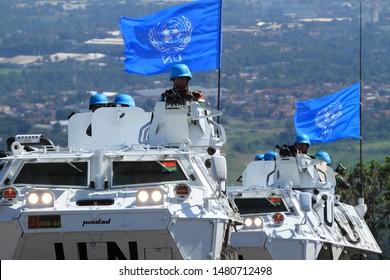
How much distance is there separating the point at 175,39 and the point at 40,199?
1567 centimetres

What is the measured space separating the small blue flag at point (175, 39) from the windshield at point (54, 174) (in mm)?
12873

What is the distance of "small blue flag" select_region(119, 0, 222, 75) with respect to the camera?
139ft

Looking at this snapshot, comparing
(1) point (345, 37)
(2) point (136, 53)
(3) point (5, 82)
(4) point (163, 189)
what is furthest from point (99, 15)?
(4) point (163, 189)

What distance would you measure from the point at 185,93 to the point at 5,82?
107895 mm

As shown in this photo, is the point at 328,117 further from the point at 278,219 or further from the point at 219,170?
the point at 219,170

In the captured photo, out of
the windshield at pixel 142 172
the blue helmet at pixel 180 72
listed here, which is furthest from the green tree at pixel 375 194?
the windshield at pixel 142 172

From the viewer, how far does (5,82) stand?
142125 millimetres

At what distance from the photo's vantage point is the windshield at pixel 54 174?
2881cm

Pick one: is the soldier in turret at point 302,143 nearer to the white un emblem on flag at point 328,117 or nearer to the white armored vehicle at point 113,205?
the white un emblem on flag at point 328,117

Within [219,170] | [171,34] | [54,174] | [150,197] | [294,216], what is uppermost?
[171,34]

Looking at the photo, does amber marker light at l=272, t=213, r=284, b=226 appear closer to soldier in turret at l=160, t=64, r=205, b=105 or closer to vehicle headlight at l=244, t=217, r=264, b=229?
vehicle headlight at l=244, t=217, r=264, b=229

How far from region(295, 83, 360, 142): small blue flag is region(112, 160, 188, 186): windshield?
25838 millimetres

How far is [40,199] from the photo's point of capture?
27.6 meters

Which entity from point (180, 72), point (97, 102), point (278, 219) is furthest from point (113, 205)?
point (278, 219)
